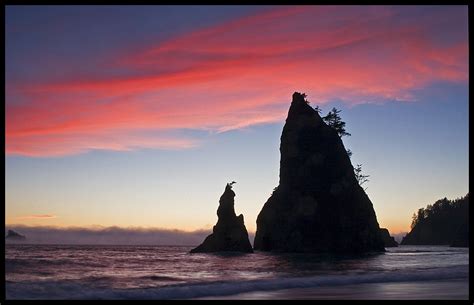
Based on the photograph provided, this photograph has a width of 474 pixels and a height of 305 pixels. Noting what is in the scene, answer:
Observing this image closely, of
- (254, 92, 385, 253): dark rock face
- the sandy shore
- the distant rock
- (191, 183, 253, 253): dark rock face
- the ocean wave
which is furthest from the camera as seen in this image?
the distant rock

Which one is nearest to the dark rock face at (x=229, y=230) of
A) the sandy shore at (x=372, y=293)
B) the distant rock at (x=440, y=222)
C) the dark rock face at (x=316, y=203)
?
the dark rock face at (x=316, y=203)

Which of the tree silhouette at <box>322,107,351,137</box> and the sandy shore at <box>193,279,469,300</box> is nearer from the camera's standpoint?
the sandy shore at <box>193,279,469,300</box>

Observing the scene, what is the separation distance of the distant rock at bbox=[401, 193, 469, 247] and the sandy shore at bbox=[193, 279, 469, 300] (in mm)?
154350

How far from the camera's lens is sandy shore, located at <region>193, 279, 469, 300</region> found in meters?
19.5

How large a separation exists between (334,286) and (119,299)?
33.1ft

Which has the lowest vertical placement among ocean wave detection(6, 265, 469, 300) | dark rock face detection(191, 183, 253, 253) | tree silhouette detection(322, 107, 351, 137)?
ocean wave detection(6, 265, 469, 300)

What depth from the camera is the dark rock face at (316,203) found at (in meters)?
78.7

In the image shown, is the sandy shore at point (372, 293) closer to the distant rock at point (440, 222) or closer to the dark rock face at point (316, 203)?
the dark rock face at point (316, 203)

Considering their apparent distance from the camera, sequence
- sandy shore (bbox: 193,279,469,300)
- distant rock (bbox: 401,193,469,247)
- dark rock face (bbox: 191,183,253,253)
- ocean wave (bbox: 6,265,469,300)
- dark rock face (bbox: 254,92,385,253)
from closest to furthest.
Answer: sandy shore (bbox: 193,279,469,300) → ocean wave (bbox: 6,265,469,300) → dark rock face (bbox: 191,183,253,253) → dark rock face (bbox: 254,92,385,253) → distant rock (bbox: 401,193,469,247)

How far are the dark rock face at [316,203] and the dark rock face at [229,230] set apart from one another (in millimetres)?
6628

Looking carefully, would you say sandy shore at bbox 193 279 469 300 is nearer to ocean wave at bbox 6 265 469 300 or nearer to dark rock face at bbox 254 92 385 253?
ocean wave at bbox 6 265 469 300

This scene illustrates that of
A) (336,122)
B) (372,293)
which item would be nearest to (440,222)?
(336,122)

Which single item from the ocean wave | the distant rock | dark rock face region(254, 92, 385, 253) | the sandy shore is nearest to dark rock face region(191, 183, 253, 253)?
dark rock face region(254, 92, 385, 253)

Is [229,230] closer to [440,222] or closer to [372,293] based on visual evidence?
[372,293]
